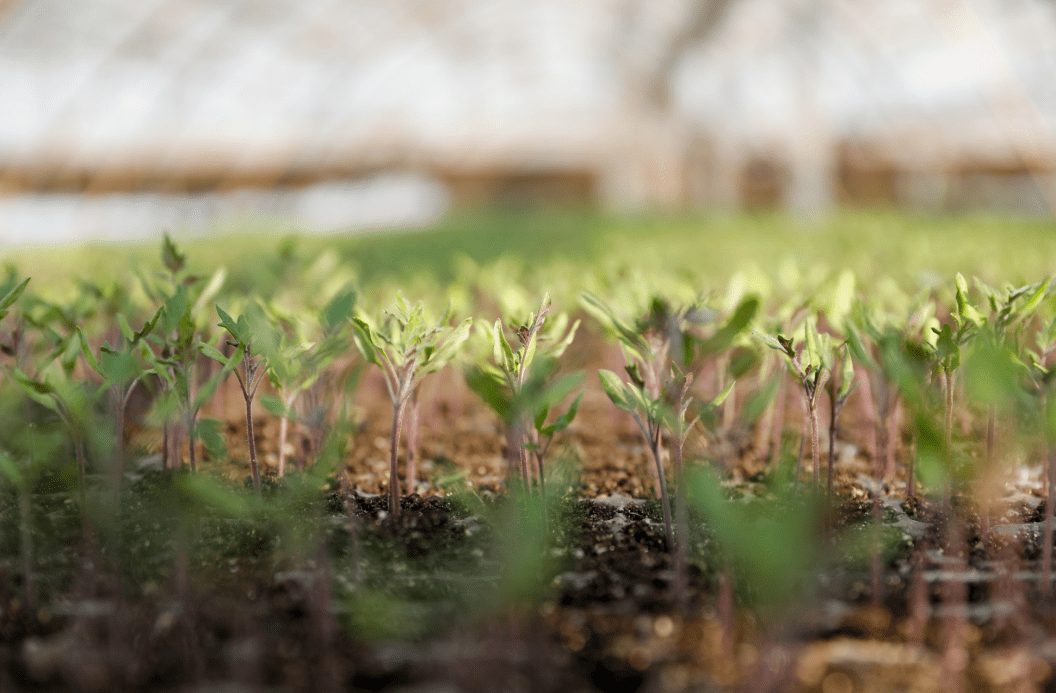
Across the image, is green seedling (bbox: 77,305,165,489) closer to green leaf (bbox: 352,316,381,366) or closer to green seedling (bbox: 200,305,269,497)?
green seedling (bbox: 200,305,269,497)

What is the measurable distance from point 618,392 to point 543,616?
0.37 metres

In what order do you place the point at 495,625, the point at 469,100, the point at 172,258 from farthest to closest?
the point at 469,100, the point at 172,258, the point at 495,625

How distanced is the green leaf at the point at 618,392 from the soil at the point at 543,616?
231 mm

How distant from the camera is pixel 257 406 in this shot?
83.4 inches

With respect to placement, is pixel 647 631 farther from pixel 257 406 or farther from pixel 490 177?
pixel 490 177

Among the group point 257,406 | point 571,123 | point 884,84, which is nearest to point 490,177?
point 571,123

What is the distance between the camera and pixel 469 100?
26.4 meters

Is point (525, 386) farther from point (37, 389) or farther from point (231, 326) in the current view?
point (37, 389)

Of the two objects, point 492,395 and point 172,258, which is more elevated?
point 172,258

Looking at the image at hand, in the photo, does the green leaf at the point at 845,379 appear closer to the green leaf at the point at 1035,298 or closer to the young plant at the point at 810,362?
the young plant at the point at 810,362

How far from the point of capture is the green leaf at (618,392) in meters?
1.12

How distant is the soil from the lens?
813mm

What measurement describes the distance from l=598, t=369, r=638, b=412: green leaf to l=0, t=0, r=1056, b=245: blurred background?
28.9 feet

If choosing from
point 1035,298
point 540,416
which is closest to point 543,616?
point 540,416
